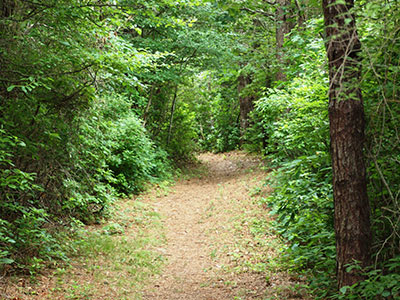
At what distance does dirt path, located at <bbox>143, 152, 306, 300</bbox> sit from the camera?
548 cm

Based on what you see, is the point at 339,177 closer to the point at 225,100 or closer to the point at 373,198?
the point at 373,198

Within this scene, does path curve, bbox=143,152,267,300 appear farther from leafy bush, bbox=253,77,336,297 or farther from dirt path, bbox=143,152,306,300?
leafy bush, bbox=253,77,336,297

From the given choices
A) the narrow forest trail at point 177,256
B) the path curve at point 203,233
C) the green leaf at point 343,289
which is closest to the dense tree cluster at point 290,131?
the green leaf at point 343,289

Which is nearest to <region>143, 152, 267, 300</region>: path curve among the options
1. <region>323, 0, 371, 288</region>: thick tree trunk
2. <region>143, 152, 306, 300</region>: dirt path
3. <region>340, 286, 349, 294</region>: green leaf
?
<region>143, 152, 306, 300</region>: dirt path

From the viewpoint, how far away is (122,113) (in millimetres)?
11000

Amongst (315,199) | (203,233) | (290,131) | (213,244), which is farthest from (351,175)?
(203,233)

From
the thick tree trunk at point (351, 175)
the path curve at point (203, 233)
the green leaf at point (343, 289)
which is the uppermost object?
the thick tree trunk at point (351, 175)

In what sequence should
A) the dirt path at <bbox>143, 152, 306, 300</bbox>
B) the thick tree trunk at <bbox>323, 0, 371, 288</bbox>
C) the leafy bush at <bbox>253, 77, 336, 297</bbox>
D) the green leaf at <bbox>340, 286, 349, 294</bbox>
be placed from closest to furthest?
1. the green leaf at <bbox>340, 286, 349, 294</bbox>
2. the thick tree trunk at <bbox>323, 0, 371, 288</bbox>
3. the leafy bush at <bbox>253, 77, 336, 297</bbox>
4. the dirt path at <bbox>143, 152, 306, 300</bbox>

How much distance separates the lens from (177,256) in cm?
744

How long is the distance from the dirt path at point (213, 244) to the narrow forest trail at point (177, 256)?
0.06 feet

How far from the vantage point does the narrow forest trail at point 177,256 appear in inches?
203

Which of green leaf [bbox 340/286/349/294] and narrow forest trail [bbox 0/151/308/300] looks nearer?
green leaf [bbox 340/286/349/294]

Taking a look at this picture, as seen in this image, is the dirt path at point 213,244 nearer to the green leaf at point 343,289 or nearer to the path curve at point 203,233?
the path curve at point 203,233

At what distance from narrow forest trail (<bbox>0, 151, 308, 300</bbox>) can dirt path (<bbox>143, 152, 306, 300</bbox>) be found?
0.7 inches
